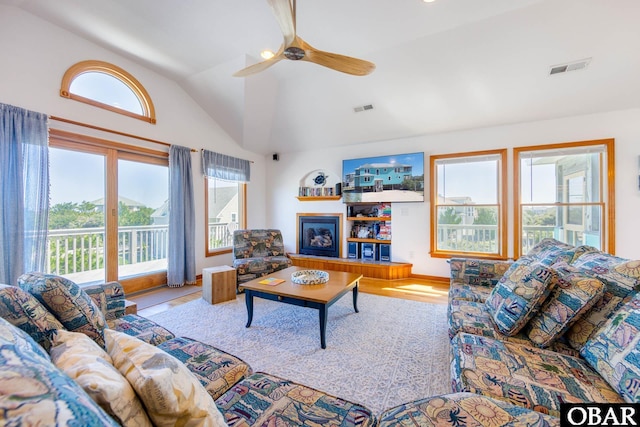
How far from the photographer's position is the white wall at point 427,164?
342cm

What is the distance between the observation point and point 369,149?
4926 millimetres

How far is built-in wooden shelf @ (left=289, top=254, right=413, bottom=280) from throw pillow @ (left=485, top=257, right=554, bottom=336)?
2.72 metres

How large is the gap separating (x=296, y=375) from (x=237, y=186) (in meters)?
4.27

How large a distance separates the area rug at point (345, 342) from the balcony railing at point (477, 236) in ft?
5.09

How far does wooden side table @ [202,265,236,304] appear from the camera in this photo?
3.22 metres

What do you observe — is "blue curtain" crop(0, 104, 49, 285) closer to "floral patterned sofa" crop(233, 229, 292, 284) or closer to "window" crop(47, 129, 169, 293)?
"window" crop(47, 129, 169, 293)

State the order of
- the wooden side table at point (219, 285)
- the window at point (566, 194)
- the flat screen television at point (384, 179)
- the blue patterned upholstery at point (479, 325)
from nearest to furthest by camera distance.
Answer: the blue patterned upholstery at point (479, 325) → the wooden side table at point (219, 285) → the window at point (566, 194) → the flat screen television at point (384, 179)

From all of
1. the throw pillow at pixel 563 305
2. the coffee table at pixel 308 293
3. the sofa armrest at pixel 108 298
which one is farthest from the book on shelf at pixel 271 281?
the throw pillow at pixel 563 305

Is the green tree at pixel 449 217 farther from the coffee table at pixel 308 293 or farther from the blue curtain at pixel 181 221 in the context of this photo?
the blue curtain at pixel 181 221

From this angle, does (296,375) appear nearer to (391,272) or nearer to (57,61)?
(391,272)

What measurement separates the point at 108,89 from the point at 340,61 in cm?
323

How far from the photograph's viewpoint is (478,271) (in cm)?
258

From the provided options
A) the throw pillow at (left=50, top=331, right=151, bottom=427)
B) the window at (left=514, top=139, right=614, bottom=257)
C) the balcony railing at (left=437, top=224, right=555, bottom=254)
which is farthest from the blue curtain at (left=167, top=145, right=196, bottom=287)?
the window at (left=514, top=139, right=614, bottom=257)

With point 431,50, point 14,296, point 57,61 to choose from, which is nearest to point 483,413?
point 14,296
